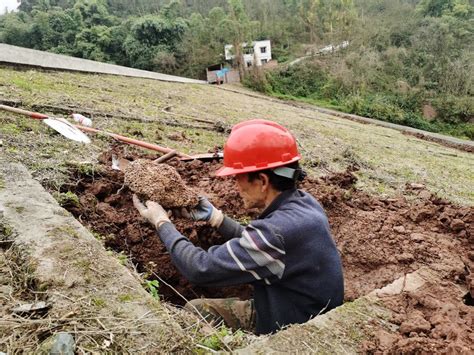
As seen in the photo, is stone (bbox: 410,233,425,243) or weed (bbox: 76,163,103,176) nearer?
stone (bbox: 410,233,425,243)

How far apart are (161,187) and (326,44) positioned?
35.4 m

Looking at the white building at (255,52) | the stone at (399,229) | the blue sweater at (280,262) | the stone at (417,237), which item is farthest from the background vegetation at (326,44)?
the blue sweater at (280,262)

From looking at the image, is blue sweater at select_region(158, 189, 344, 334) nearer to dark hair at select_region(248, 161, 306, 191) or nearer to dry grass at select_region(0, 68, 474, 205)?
dark hair at select_region(248, 161, 306, 191)

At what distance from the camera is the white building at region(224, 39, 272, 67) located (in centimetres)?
3206

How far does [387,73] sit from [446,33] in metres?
4.80

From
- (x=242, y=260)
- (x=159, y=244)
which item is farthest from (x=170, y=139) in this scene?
(x=242, y=260)

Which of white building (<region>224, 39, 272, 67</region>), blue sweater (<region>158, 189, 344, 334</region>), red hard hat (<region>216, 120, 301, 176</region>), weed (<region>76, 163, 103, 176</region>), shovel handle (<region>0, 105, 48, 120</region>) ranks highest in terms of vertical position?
white building (<region>224, 39, 272, 67</region>)

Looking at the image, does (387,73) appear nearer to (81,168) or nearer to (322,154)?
(322,154)

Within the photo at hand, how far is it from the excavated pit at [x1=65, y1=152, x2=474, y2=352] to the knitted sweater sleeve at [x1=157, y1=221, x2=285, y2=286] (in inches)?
24.1

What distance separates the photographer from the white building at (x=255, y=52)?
32062 mm

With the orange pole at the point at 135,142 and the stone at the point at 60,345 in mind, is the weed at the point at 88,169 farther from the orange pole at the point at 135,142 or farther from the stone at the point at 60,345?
the stone at the point at 60,345

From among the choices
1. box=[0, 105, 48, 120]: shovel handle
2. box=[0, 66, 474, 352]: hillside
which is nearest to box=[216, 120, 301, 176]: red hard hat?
box=[0, 66, 474, 352]: hillside

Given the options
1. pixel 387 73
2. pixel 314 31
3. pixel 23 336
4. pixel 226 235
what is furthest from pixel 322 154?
pixel 314 31

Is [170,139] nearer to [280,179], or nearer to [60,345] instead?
[280,179]
